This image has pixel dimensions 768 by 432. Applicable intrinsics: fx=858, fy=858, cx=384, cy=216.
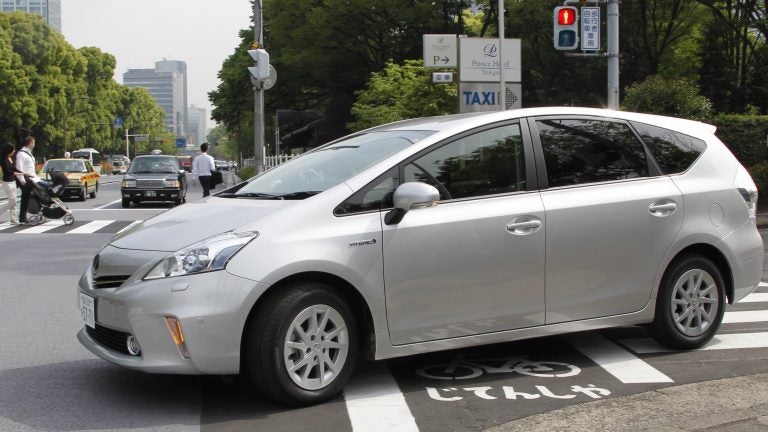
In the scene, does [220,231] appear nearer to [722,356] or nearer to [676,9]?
[722,356]

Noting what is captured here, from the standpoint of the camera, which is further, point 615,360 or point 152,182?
point 152,182

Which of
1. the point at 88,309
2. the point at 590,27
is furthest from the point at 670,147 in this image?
the point at 590,27

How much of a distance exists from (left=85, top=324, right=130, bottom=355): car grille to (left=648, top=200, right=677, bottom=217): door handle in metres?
3.46

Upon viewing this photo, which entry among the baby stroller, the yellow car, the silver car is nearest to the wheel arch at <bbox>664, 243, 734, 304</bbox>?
the silver car

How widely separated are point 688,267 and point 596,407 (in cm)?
166

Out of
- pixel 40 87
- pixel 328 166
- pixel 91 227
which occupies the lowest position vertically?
pixel 91 227

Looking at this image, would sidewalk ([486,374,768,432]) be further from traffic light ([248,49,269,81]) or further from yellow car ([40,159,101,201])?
yellow car ([40,159,101,201])

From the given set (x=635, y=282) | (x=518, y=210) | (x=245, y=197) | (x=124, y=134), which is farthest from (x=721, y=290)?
(x=124, y=134)

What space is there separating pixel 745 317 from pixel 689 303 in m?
1.74

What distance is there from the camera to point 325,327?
477 centimetres

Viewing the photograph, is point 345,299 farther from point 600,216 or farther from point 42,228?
point 42,228

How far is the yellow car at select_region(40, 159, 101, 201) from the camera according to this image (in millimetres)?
27688

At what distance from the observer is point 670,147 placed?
6.14 metres

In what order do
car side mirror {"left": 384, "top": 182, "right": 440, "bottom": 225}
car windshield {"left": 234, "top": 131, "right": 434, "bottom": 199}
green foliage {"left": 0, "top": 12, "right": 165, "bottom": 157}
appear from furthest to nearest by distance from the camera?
green foliage {"left": 0, "top": 12, "right": 165, "bottom": 157} → car windshield {"left": 234, "top": 131, "right": 434, "bottom": 199} → car side mirror {"left": 384, "top": 182, "right": 440, "bottom": 225}
